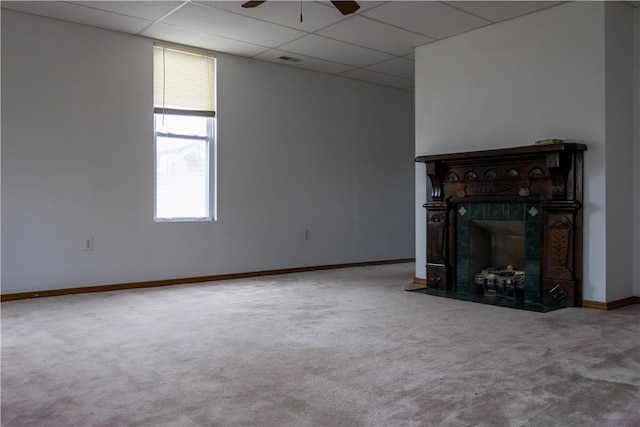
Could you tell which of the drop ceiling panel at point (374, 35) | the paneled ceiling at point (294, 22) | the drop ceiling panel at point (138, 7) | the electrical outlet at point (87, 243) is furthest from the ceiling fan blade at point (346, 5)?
the electrical outlet at point (87, 243)

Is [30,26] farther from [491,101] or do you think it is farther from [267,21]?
[491,101]

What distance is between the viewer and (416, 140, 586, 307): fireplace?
13.9 feet

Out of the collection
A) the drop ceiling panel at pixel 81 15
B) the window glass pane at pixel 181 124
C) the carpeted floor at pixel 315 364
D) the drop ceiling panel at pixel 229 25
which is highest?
the drop ceiling panel at pixel 81 15

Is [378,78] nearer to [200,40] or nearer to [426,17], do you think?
[426,17]

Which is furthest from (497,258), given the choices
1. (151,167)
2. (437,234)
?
(151,167)

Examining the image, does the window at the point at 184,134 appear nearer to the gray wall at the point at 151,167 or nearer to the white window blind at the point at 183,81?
the white window blind at the point at 183,81

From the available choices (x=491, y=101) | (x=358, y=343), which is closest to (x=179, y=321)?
(x=358, y=343)

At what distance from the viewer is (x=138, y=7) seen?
4.48 metres

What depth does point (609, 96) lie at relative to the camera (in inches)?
165

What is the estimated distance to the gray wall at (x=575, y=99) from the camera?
13.7 feet

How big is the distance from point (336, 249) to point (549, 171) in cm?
328

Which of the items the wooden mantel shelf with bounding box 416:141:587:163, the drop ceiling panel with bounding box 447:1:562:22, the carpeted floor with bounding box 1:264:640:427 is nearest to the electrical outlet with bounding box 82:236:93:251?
the carpeted floor with bounding box 1:264:640:427

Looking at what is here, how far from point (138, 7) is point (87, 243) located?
2.20 metres

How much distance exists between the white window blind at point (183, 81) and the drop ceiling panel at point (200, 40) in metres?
0.15
